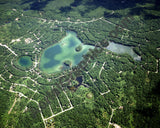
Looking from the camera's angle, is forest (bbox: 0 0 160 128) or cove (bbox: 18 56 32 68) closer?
forest (bbox: 0 0 160 128)

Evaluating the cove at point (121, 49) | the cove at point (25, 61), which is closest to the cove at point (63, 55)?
the cove at point (25, 61)

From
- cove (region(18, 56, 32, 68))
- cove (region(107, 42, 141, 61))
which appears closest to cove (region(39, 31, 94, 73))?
cove (region(18, 56, 32, 68))

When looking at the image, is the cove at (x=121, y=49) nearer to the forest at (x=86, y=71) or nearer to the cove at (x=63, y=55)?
the forest at (x=86, y=71)

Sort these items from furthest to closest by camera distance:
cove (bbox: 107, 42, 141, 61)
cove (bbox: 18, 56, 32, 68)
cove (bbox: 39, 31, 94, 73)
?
cove (bbox: 107, 42, 141, 61) < cove (bbox: 18, 56, 32, 68) < cove (bbox: 39, 31, 94, 73)

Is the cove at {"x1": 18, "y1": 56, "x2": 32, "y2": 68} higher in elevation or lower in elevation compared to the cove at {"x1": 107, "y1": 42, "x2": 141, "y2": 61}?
lower

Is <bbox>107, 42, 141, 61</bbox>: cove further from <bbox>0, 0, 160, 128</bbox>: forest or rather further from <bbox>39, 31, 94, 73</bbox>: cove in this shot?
<bbox>39, 31, 94, 73</bbox>: cove

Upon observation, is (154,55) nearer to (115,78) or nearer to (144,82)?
(144,82)

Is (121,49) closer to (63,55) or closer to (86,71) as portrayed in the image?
(86,71)

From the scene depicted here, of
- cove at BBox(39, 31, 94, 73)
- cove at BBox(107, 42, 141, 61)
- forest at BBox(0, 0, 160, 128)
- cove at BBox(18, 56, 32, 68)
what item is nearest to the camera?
forest at BBox(0, 0, 160, 128)
